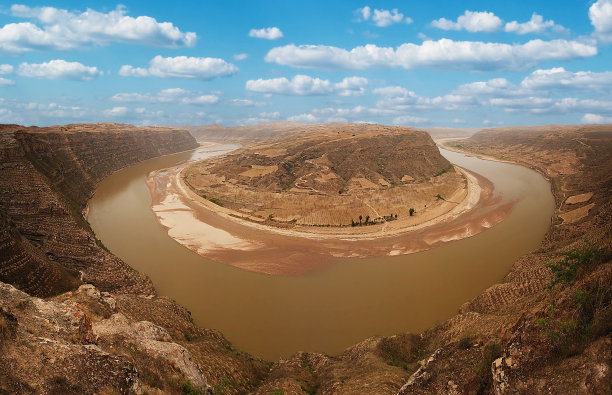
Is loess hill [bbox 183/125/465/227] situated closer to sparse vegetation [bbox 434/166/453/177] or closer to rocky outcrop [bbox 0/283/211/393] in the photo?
sparse vegetation [bbox 434/166/453/177]

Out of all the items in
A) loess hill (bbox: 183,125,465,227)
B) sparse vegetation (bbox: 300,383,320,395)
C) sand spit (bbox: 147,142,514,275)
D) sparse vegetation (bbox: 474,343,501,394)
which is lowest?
sparse vegetation (bbox: 300,383,320,395)

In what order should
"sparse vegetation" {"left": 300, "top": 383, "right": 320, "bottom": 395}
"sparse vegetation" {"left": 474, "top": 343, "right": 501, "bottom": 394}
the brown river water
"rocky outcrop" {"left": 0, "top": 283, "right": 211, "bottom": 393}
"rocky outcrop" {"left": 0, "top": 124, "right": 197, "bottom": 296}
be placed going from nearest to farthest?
1. "rocky outcrop" {"left": 0, "top": 283, "right": 211, "bottom": 393}
2. "sparse vegetation" {"left": 474, "top": 343, "right": 501, "bottom": 394}
3. "sparse vegetation" {"left": 300, "top": 383, "right": 320, "bottom": 395}
4. "rocky outcrop" {"left": 0, "top": 124, "right": 197, "bottom": 296}
5. the brown river water

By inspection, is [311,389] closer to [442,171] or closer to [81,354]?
[81,354]

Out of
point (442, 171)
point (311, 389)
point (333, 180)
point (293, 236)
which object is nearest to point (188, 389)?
point (311, 389)

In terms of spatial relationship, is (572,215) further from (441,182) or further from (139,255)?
(139,255)

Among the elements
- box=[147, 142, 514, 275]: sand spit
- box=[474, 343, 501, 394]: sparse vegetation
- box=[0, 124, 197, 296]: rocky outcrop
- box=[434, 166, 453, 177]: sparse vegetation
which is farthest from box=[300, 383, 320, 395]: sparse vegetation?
box=[434, 166, 453, 177]: sparse vegetation
